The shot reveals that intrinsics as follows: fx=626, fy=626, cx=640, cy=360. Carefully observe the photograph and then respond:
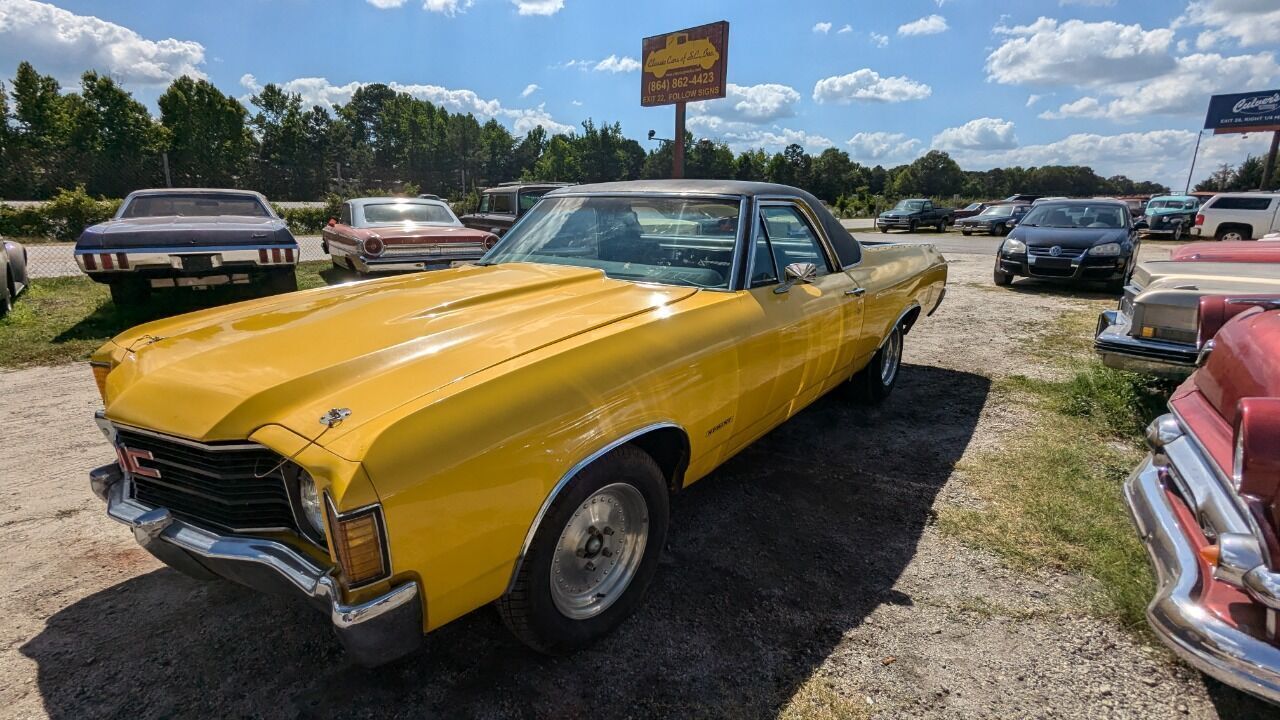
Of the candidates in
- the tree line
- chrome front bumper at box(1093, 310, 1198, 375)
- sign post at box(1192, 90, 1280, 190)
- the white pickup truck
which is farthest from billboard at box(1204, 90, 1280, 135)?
chrome front bumper at box(1093, 310, 1198, 375)

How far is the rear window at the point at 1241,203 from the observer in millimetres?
16766

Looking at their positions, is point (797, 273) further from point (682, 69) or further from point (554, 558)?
point (682, 69)

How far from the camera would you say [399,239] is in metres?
8.13

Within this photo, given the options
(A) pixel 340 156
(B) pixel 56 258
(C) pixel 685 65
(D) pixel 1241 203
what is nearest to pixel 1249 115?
(D) pixel 1241 203

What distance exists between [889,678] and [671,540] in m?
1.10

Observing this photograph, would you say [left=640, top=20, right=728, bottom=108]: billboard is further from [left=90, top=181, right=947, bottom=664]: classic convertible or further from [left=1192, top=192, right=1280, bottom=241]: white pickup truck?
[left=90, top=181, right=947, bottom=664]: classic convertible

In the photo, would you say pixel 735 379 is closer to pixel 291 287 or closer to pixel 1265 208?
pixel 291 287

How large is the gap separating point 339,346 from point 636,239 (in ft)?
5.43

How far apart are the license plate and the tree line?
26.9 m

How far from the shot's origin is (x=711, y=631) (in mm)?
2309

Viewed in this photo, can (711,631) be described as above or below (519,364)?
below

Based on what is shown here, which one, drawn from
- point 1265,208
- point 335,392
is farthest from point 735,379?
point 1265,208

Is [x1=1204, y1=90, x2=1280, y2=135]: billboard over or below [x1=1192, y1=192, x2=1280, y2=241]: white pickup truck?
over

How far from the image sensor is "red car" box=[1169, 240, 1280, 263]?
4375mm
